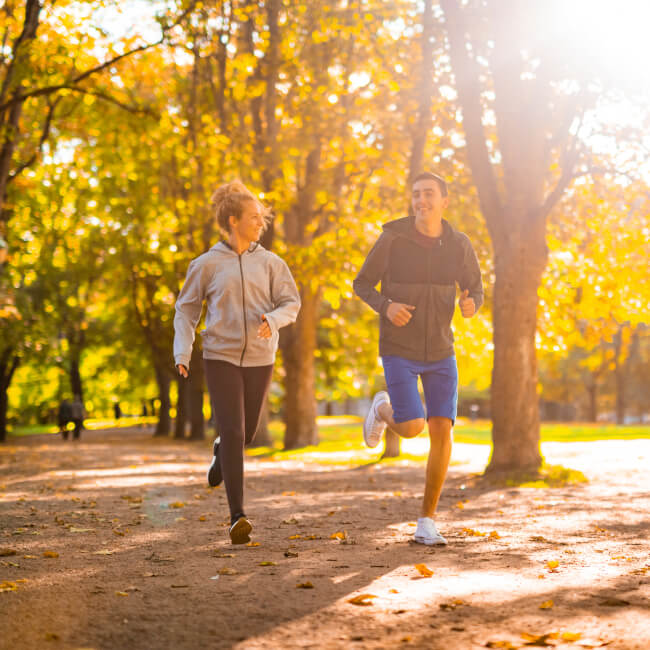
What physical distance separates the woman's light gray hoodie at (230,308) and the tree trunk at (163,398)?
108 feet

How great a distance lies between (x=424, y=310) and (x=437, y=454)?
0.94m

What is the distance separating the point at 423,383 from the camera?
6.23 meters

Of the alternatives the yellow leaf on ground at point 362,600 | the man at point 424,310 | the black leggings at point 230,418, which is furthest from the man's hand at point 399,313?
the yellow leaf on ground at point 362,600

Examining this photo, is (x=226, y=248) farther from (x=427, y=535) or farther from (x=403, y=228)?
(x=427, y=535)

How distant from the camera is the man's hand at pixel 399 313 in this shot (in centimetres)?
606

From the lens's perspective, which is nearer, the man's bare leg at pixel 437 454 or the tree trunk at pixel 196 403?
the man's bare leg at pixel 437 454

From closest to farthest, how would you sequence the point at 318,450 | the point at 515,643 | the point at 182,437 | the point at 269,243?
the point at 515,643 → the point at 269,243 → the point at 318,450 → the point at 182,437

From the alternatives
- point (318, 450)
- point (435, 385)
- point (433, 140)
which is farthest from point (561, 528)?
point (318, 450)

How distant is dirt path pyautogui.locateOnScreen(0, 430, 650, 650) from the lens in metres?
3.86

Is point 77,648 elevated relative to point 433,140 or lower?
lower

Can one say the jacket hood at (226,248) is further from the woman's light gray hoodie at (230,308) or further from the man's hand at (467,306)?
the man's hand at (467,306)

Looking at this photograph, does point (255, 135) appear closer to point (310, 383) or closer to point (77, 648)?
point (310, 383)

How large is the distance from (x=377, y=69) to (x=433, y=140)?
139 inches

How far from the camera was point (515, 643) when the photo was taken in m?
3.63
